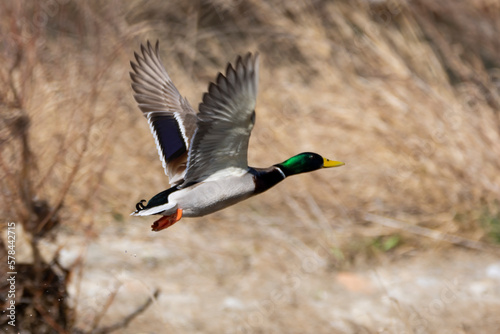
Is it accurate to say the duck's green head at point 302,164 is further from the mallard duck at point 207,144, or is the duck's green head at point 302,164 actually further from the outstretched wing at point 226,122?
the outstretched wing at point 226,122

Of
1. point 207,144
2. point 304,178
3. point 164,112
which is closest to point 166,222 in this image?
point 207,144

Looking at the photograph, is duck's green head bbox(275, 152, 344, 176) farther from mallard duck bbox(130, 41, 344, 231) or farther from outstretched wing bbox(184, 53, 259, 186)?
outstretched wing bbox(184, 53, 259, 186)

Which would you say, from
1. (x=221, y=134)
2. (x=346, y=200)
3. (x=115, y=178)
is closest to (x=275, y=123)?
(x=346, y=200)

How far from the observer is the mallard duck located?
8.27 feet

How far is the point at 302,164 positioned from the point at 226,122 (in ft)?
2.02

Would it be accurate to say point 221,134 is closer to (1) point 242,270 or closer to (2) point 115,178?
(1) point 242,270

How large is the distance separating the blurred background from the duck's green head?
1186 millimetres

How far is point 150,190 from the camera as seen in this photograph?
593 cm

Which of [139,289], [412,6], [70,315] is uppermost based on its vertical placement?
[412,6]

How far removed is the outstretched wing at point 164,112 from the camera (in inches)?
128

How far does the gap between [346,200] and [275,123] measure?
0.95 meters

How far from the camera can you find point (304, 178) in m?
5.66

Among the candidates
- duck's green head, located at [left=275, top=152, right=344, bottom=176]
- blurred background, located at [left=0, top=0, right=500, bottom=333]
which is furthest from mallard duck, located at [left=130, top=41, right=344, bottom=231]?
blurred background, located at [left=0, top=0, right=500, bottom=333]

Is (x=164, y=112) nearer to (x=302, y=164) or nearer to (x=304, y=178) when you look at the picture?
(x=302, y=164)
